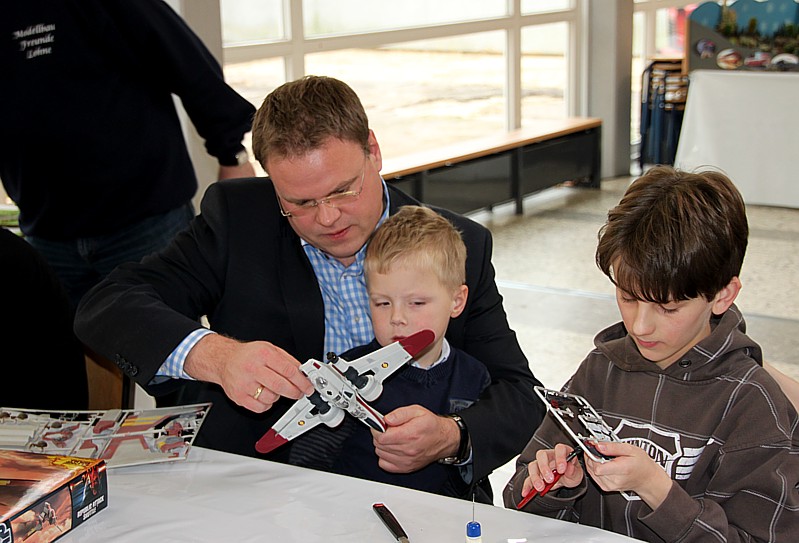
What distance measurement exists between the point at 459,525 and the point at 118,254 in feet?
5.74

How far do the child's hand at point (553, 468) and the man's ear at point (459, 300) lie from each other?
53 cm

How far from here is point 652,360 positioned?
1.58 m

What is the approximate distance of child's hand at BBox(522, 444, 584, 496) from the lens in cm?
140

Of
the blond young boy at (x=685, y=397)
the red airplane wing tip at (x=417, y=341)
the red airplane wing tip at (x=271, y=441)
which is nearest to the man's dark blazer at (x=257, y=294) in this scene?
the red airplane wing tip at (x=417, y=341)

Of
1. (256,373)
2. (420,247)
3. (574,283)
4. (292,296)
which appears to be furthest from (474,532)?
(574,283)

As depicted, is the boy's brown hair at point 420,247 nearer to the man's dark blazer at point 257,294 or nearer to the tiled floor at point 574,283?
the man's dark blazer at point 257,294

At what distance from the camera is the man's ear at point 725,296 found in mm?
1517

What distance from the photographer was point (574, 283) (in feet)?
18.0

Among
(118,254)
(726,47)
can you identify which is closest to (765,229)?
(726,47)

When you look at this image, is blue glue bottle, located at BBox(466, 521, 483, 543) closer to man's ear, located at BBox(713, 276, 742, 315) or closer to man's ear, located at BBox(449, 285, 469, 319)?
man's ear, located at BBox(713, 276, 742, 315)

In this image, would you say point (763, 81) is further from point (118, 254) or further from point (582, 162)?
point (118, 254)

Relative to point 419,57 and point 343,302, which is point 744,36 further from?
point 343,302

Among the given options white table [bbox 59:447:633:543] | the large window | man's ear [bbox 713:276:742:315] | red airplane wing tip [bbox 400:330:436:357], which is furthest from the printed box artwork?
the large window

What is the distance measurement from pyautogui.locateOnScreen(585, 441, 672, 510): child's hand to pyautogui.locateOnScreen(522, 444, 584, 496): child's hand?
3.3 inches
